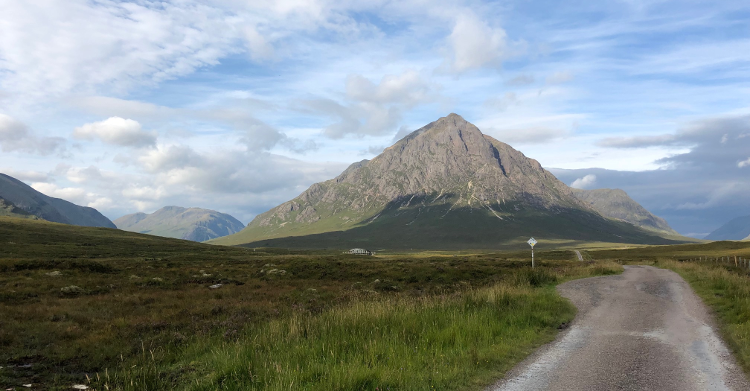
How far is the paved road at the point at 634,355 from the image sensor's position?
809 cm

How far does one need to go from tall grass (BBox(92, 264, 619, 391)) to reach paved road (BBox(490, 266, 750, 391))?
76 centimetres

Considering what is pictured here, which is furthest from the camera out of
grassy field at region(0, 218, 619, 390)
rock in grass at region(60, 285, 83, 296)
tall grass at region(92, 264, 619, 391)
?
rock in grass at region(60, 285, 83, 296)

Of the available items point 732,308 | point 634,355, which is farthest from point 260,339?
point 732,308

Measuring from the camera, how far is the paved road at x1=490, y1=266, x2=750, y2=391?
8086mm

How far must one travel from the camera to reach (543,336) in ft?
40.7

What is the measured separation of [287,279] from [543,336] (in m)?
31.9

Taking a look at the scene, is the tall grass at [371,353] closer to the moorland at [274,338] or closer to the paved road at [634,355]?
the moorland at [274,338]

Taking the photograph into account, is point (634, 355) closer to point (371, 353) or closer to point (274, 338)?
point (371, 353)

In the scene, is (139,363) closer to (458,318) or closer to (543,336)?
(458,318)

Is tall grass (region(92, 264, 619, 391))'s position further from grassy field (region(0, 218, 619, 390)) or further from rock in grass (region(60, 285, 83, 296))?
rock in grass (region(60, 285, 83, 296))

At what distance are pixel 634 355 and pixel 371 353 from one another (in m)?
6.73

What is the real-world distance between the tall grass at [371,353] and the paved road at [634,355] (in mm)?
764

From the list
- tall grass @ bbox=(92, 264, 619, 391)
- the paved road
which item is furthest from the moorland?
the paved road

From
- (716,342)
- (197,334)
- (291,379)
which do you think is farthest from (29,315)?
(716,342)
